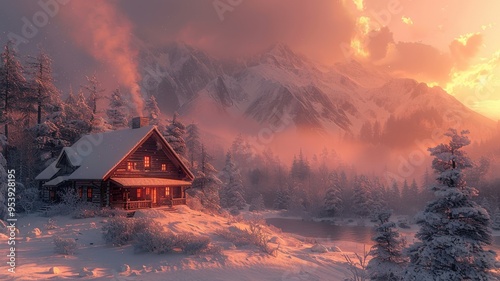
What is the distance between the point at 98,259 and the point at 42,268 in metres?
2.64

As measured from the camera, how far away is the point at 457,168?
13.1 metres

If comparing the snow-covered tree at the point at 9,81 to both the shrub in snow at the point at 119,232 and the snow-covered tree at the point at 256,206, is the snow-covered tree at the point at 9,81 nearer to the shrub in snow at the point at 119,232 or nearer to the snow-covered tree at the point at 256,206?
the shrub in snow at the point at 119,232

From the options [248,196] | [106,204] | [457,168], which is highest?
[457,168]

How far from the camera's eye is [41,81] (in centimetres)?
4122

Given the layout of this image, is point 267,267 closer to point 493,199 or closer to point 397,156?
point 493,199

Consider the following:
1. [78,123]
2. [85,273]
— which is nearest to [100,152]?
[78,123]

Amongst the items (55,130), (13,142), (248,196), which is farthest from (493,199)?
(13,142)

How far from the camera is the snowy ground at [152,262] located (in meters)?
15.2

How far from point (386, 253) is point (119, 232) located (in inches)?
548

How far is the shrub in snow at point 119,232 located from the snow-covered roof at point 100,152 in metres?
10.3

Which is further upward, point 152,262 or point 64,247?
point 64,247

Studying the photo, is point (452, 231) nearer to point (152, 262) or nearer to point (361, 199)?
point (152, 262)

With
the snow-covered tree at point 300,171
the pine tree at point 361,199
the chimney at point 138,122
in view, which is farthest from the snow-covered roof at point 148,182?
the snow-covered tree at point 300,171

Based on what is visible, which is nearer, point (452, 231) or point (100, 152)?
point (452, 231)
